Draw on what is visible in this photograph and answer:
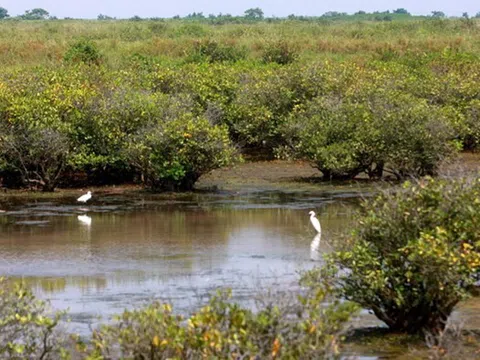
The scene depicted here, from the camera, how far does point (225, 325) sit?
946 cm

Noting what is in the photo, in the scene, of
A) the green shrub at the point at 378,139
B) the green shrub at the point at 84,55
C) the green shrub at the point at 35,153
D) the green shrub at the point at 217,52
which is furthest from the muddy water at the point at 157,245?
the green shrub at the point at 217,52

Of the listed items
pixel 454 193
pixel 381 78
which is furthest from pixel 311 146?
pixel 454 193

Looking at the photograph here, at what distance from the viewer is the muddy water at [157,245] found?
16.5 m

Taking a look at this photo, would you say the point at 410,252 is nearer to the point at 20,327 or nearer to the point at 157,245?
the point at 20,327

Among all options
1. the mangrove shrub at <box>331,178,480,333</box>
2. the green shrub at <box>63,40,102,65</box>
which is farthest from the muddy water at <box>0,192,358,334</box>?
the green shrub at <box>63,40,102,65</box>

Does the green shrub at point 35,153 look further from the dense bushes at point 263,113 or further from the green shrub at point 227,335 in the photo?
the green shrub at point 227,335

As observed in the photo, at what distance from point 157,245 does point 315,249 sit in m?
3.06

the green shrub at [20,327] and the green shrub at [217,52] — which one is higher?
the green shrub at [20,327]

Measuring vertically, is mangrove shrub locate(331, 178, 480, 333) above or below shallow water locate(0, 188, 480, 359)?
above

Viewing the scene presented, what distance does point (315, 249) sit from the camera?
20094 millimetres

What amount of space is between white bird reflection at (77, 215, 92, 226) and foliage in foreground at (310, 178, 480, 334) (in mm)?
11453

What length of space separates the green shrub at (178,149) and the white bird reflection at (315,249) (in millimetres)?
7262

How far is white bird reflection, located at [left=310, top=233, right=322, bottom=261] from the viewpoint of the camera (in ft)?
63.0

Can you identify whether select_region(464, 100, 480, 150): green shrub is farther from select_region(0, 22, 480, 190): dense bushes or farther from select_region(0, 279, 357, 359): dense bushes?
select_region(0, 279, 357, 359): dense bushes
